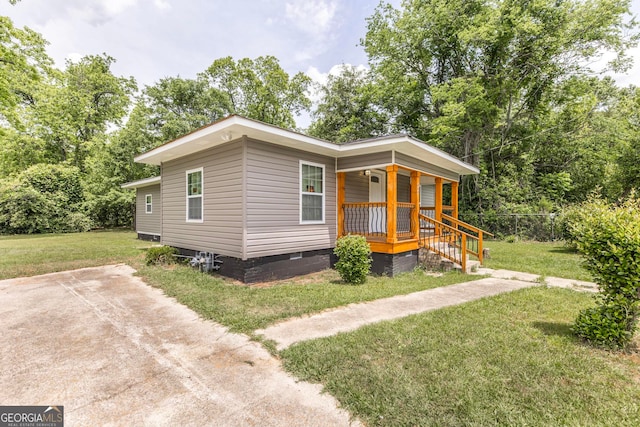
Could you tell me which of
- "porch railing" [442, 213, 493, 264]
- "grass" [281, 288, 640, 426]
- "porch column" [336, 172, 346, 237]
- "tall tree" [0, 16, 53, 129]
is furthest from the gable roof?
"tall tree" [0, 16, 53, 129]

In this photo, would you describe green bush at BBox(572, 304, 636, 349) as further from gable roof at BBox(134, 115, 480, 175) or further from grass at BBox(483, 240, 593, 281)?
gable roof at BBox(134, 115, 480, 175)

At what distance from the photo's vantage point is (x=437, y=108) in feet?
55.2

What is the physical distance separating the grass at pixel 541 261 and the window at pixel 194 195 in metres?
8.13

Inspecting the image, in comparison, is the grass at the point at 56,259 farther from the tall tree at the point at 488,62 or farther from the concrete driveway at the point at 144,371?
the tall tree at the point at 488,62

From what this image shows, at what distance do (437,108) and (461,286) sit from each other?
14.1m

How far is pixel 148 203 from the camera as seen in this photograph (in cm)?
1424

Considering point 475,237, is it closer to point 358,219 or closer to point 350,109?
point 358,219

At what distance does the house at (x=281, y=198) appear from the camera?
578 cm

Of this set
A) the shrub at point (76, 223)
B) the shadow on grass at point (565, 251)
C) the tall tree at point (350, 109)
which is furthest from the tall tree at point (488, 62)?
the shrub at point (76, 223)

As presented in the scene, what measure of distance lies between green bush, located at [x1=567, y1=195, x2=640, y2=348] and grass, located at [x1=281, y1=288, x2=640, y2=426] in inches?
10.2

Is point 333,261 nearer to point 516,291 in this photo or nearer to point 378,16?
point 516,291

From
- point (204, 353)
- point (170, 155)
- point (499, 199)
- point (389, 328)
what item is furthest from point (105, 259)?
point (499, 199)

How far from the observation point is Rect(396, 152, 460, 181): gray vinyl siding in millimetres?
6883

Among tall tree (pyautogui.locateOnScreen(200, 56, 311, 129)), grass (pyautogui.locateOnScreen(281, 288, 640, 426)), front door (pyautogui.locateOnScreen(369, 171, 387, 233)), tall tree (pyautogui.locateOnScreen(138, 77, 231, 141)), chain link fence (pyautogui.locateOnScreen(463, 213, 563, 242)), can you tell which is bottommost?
grass (pyautogui.locateOnScreen(281, 288, 640, 426))
